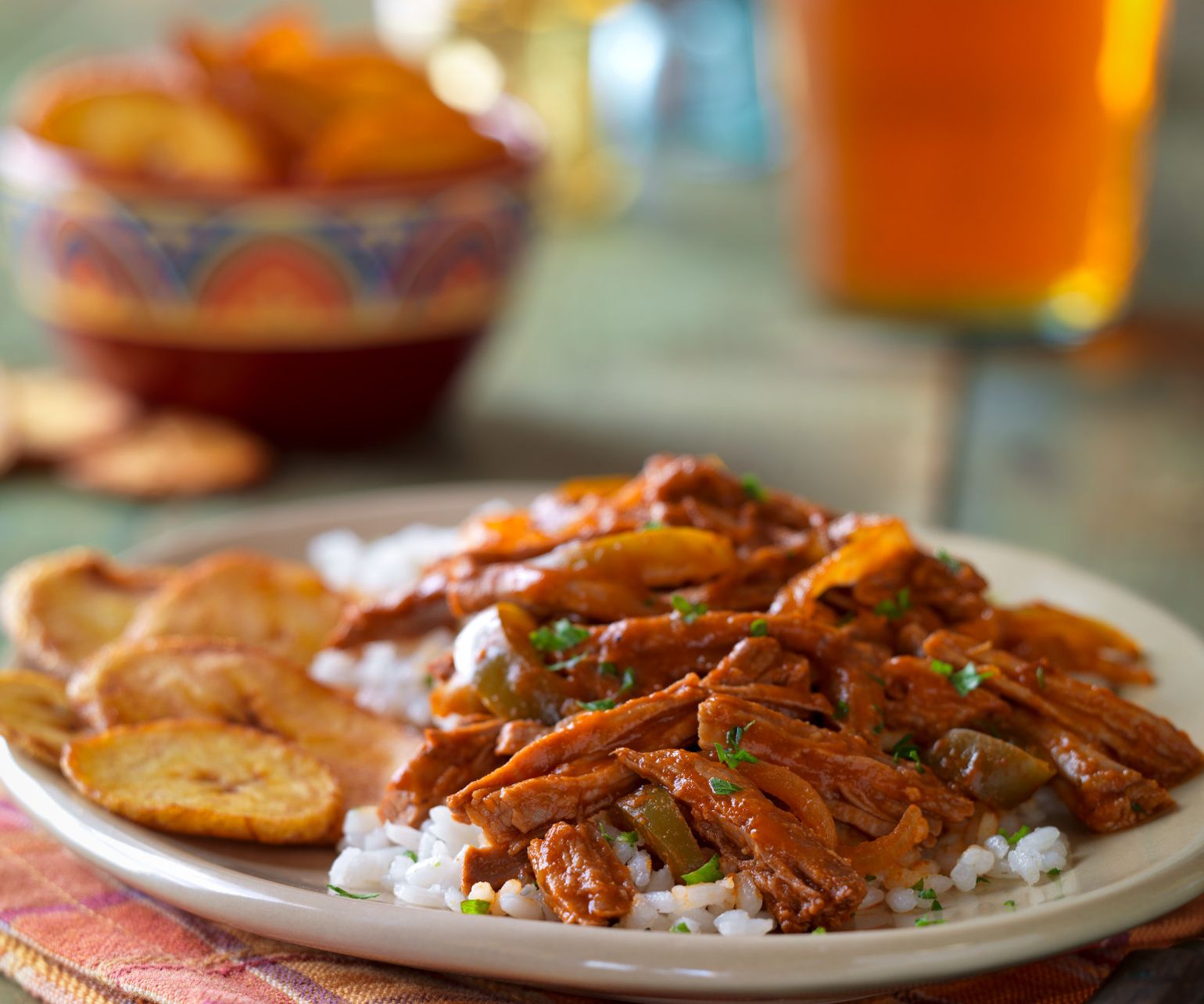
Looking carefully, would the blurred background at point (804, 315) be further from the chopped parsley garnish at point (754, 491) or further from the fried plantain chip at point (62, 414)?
the chopped parsley garnish at point (754, 491)

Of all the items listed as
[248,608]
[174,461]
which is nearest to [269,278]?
[174,461]

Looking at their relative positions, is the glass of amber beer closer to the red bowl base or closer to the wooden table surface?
the wooden table surface

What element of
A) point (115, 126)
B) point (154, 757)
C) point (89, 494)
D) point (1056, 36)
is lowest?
point (89, 494)

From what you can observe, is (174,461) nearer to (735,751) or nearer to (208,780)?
(208,780)

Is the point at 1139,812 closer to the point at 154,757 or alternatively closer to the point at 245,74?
the point at 154,757

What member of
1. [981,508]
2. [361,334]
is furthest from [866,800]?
[361,334]

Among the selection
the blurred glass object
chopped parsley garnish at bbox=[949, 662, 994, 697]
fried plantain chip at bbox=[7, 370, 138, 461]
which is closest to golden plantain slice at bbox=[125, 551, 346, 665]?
chopped parsley garnish at bbox=[949, 662, 994, 697]
